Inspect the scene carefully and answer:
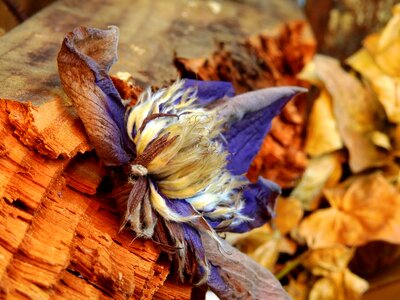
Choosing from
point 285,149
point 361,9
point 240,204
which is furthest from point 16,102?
point 361,9

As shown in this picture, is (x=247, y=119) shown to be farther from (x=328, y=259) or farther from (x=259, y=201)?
(x=328, y=259)

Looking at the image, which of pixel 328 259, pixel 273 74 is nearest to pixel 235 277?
pixel 328 259

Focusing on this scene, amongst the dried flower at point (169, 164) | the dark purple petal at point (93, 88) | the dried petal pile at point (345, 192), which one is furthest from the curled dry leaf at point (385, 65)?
the dark purple petal at point (93, 88)

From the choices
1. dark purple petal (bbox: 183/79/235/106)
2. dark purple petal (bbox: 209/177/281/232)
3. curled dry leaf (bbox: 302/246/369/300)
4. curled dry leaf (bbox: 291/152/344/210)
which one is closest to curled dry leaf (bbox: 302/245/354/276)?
curled dry leaf (bbox: 302/246/369/300)

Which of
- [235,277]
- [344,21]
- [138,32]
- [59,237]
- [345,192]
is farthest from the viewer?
[344,21]

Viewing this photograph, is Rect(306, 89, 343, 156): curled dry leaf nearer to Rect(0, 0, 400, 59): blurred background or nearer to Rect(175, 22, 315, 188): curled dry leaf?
Rect(175, 22, 315, 188): curled dry leaf

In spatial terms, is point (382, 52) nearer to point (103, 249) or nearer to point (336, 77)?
point (336, 77)
